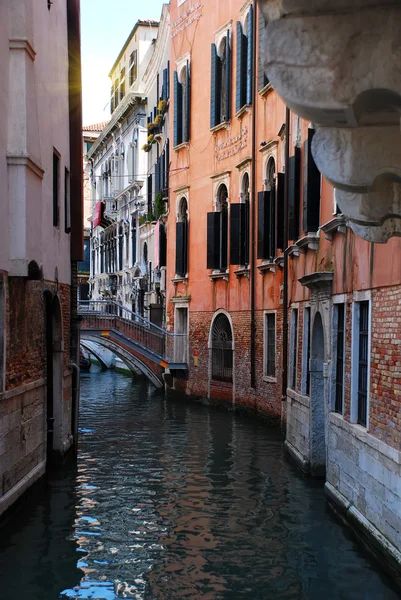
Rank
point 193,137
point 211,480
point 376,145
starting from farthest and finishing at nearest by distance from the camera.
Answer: point 193,137 → point 211,480 → point 376,145

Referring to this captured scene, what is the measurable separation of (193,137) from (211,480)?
11947 mm

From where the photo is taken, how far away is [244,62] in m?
18.4

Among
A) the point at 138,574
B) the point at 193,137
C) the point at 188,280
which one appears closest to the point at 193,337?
the point at 188,280

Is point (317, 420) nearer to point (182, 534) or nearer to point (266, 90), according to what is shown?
point (182, 534)

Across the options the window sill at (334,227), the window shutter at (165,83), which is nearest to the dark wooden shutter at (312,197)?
the window sill at (334,227)

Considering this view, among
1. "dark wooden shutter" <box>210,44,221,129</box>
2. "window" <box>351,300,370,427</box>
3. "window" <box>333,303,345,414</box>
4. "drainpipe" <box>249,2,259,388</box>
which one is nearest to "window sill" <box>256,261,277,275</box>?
"drainpipe" <box>249,2,259,388</box>

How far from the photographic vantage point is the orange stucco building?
835cm

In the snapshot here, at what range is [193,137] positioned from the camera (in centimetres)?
2197

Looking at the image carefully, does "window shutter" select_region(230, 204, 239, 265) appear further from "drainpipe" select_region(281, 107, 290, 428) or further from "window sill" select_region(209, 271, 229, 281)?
"drainpipe" select_region(281, 107, 290, 428)

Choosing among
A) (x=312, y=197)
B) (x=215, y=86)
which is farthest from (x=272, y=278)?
(x=215, y=86)

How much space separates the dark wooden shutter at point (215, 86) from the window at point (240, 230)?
2.12 meters

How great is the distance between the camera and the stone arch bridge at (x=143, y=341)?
2288cm

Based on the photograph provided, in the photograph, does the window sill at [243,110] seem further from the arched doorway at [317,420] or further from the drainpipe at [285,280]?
the arched doorway at [317,420]

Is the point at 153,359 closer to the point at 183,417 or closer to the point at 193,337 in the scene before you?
the point at 193,337
